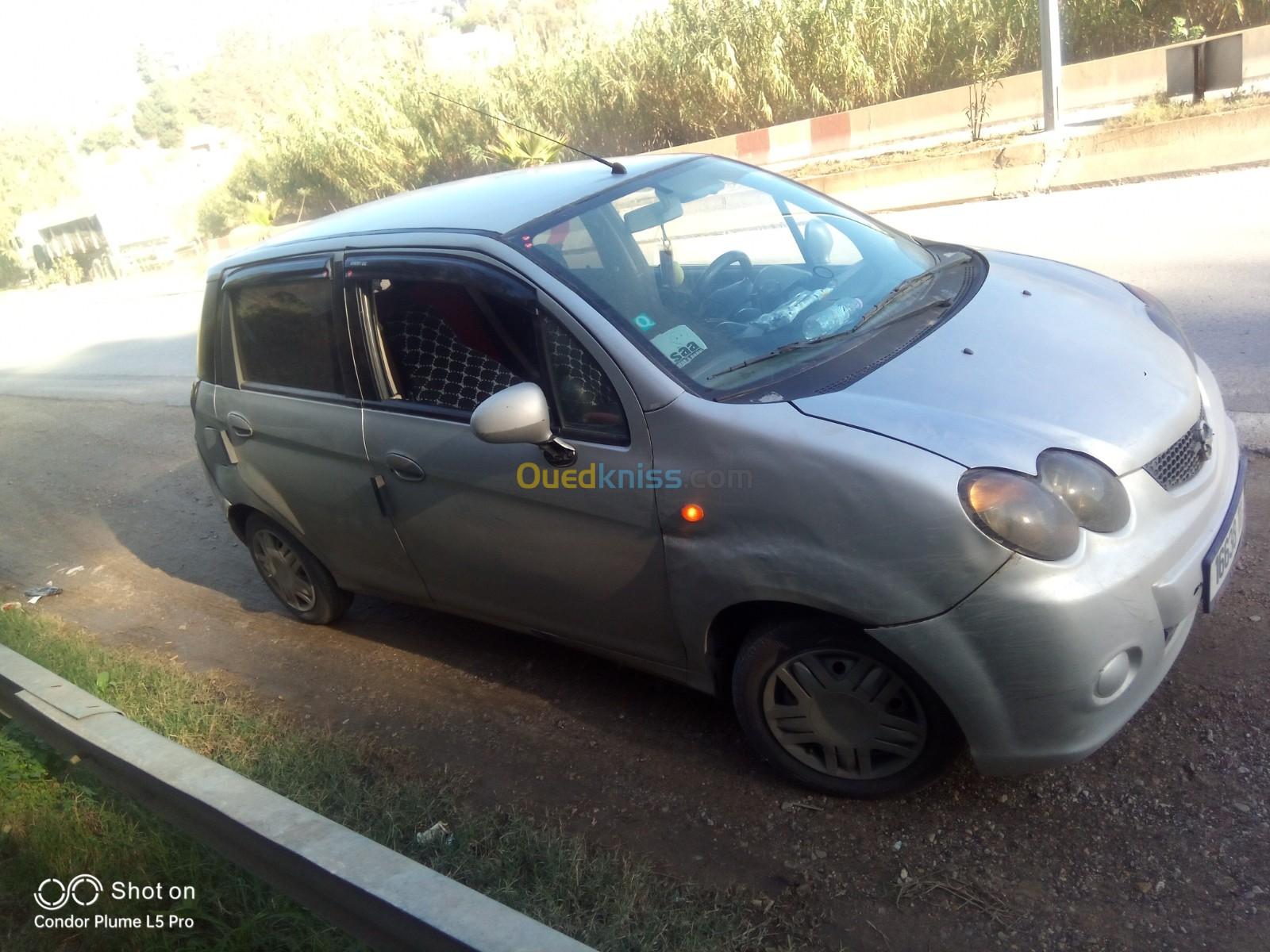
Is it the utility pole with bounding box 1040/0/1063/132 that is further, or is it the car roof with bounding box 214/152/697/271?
the utility pole with bounding box 1040/0/1063/132

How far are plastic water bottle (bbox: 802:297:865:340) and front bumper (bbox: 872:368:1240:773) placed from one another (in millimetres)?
1033

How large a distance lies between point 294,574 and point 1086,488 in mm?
3615

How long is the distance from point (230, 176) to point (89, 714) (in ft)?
119

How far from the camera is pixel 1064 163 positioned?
11.8m

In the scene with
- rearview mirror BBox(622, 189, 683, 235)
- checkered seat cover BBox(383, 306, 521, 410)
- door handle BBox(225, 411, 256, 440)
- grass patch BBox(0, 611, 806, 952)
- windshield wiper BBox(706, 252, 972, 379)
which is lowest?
grass patch BBox(0, 611, 806, 952)

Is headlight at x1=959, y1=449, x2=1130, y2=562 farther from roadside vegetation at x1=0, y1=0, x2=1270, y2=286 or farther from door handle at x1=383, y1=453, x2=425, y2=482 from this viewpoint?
roadside vegetation at x1=0, y1=0, x2=1270, y2=286

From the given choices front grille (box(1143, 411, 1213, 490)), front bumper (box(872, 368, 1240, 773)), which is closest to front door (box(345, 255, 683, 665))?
front bumper (box(872, 368, 1240, 773))

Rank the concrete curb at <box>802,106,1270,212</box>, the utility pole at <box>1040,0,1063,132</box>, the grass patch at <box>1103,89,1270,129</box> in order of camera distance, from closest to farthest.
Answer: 1. the concrete curb at <box>802,106,1270,212</box>
2. the grass patch at <box>1103,89,1270,129</box>
3. the utility pole at <box>1040,0,1063,132</box>

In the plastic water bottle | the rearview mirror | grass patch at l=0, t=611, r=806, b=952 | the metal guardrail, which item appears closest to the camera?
the metal guardrail

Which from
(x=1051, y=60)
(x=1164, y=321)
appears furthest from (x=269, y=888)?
(x=1051, y=60)

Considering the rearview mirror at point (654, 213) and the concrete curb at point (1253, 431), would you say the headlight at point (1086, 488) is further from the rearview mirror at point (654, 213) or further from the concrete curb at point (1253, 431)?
the concrete curb at point (1253, 431)

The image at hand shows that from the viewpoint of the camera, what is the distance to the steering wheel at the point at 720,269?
11.9 feet

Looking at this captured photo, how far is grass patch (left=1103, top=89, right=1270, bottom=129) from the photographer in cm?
1152

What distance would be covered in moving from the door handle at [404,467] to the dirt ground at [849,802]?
993mm
